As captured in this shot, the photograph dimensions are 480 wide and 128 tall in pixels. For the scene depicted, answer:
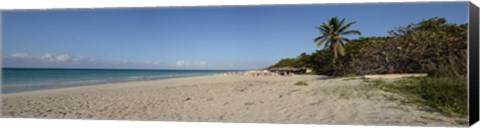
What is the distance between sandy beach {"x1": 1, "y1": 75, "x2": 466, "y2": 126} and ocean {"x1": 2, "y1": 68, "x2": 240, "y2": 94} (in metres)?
0.11

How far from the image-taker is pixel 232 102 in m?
8.22

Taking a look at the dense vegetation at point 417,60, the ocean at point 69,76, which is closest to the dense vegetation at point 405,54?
the dense vegetation at point 417,60

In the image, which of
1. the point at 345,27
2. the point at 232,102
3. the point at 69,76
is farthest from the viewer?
the point at 69,76

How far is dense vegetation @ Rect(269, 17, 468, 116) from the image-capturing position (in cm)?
711

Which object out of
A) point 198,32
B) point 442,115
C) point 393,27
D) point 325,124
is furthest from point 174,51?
point 442,115

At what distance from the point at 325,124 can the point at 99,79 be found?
3.57 metres

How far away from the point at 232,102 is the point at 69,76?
107 inches

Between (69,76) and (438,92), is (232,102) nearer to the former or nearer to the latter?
(438,92)

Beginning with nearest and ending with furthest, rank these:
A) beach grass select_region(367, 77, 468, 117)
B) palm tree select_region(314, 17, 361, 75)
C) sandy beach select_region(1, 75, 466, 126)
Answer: beach grass select_region(367, 77, 468, 117) → sandy beach select_region(1, 75, 466, 126) → palm tree select_region(314, 17, 361, 75)

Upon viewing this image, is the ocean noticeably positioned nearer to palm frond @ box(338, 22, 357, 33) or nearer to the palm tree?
the palm tree

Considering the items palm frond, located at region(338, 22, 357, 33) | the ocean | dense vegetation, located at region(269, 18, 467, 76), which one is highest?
palm frond, located at region(338, 22, 357, 33)

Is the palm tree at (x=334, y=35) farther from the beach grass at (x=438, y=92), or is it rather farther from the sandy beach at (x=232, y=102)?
the beach grass at (x=438, y=92)

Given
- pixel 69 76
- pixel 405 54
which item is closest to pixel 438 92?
pixel 405 54

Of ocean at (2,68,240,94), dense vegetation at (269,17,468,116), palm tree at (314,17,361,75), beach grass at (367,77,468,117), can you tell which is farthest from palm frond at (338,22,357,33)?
ocean at (2,68,240,94)
